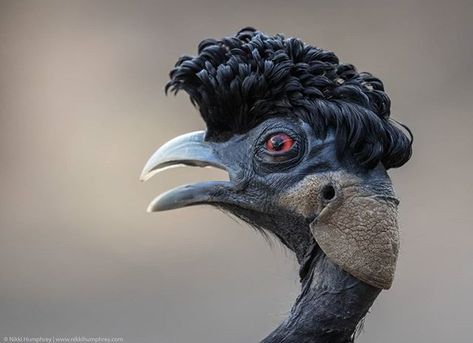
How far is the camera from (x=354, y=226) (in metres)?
2.87

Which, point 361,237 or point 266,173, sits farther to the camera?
point 266,173

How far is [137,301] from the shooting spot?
7238 millimetres

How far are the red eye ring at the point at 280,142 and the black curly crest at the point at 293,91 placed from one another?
0.24ft

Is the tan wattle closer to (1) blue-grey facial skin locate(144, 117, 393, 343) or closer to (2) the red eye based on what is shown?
(1) blue-grey facial skin locate(144, 117, 393, 343)

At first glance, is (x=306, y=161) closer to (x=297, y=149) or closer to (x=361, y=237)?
(x=297, y=149)

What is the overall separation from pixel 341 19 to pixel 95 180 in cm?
225

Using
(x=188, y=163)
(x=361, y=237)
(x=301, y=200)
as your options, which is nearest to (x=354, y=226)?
(x=361, y=237)

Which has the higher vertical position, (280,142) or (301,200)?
(280,142)

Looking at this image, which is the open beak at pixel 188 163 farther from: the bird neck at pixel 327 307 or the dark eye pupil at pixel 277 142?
the bird neck at pixel 327 307

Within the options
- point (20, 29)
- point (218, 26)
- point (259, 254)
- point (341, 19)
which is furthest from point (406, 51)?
point (20, 29)

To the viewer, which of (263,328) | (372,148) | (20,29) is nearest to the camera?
(372,148)

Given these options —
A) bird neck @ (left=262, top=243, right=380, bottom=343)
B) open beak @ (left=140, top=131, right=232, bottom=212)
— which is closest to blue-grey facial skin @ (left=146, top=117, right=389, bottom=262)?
open beak @ (left=140, top=131, right=232, bottom=212)

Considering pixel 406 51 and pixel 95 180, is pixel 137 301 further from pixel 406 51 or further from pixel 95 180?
pixel 406 51

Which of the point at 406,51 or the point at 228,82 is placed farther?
the point at 406,51
